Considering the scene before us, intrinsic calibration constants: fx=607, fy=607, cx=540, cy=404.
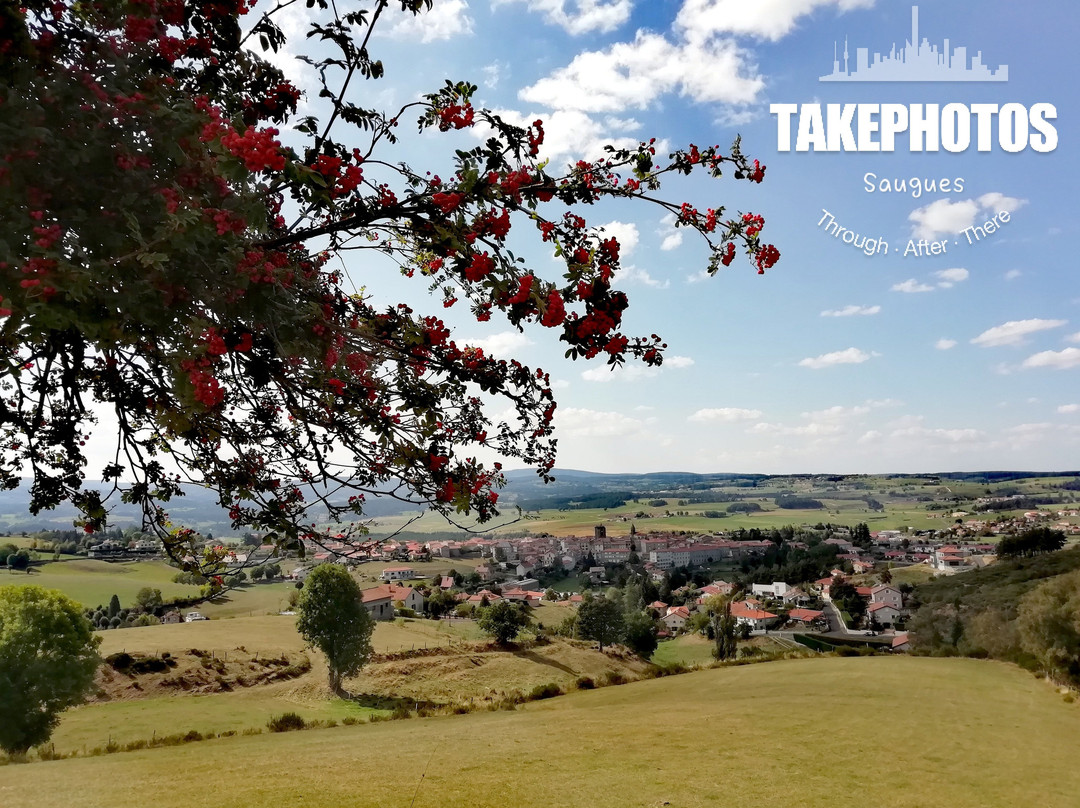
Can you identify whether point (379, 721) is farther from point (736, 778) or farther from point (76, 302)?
point (76, 302)

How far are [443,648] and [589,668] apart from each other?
1105 cm

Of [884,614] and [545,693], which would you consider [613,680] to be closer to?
[545,693]

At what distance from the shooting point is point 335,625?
35.9 m

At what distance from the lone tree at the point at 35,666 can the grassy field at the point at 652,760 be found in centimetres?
688

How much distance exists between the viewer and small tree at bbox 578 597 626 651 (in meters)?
58.0

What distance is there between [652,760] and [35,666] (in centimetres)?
2327

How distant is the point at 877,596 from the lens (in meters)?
68.1

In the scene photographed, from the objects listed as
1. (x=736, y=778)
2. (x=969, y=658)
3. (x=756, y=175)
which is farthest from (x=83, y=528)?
(x=969, y=658)

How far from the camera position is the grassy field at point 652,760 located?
12.4m

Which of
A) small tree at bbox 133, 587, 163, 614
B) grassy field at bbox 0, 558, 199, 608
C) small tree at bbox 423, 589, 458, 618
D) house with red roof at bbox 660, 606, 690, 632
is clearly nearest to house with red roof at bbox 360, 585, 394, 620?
small tree at bbox 423, 589, 458, 618

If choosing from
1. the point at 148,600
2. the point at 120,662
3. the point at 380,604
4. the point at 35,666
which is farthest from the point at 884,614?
the point at 148,600

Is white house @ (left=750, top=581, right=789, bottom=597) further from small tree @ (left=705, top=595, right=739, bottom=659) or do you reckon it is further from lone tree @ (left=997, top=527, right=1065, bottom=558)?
lone tree @ (left=997, top=527, right=1065, bottom=558)

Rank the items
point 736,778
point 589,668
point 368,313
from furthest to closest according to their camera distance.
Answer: point 589,668 → point 736,778 → point 368,313

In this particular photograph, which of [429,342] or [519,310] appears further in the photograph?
[429,342]
